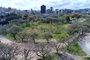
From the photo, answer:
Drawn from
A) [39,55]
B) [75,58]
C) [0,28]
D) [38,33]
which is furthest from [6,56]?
[0,28]

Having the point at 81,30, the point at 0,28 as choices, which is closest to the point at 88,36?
the point at 81,30

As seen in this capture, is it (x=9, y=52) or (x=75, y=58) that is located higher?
(x=9, y=52)

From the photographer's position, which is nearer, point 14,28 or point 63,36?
point 63,36

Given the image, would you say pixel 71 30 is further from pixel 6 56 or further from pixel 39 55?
pixel 6 56

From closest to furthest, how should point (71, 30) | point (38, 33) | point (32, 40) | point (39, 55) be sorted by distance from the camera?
point (39, 55), point (32, 40), point (38, 33), point (71, 30)

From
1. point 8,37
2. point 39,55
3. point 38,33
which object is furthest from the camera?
point 8,37

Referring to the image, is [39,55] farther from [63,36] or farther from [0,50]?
[63,36]

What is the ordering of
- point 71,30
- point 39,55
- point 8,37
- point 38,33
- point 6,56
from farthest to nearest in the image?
point 71,30 < point 8,37 < point 38,33 < point 39,55 < point 6,56

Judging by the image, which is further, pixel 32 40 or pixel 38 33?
pixel 38 33

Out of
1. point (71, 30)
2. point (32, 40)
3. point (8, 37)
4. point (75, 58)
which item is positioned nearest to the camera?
point (75, 58)
